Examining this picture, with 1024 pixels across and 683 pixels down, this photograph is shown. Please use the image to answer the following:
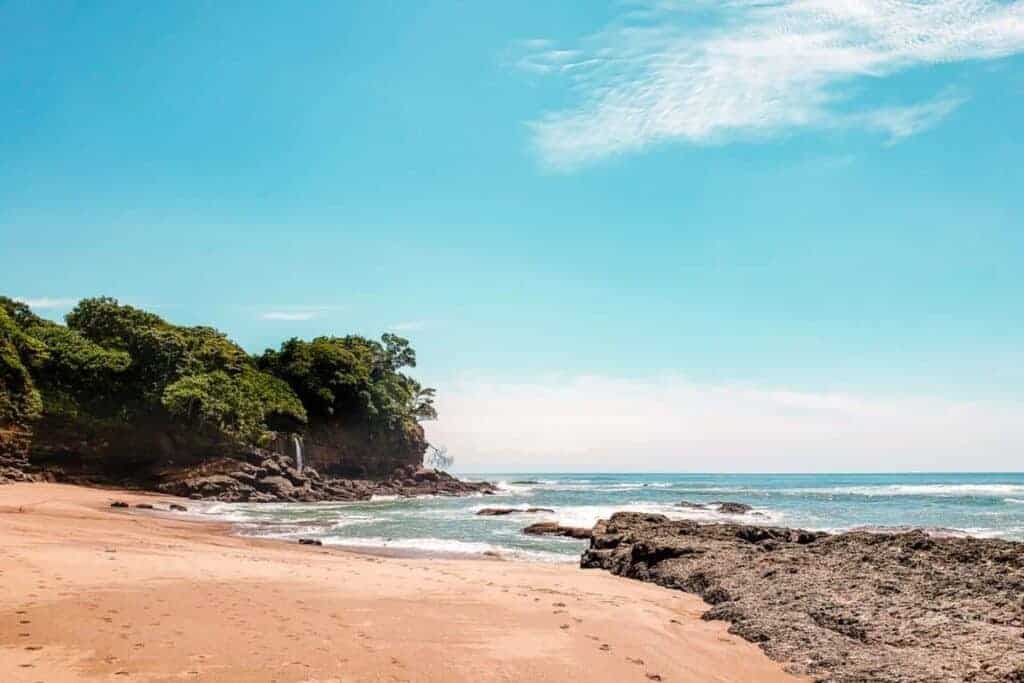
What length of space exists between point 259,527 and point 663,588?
1816 cm

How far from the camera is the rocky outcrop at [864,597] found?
25.5 feet

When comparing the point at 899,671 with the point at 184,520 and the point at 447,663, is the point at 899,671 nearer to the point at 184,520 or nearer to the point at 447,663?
the point at 447,663

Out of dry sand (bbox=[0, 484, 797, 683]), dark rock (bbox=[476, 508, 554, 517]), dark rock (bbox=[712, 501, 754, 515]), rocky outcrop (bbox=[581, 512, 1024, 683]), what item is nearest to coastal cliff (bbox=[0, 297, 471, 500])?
dark rock (bbox=[476, 508, 554, 517])

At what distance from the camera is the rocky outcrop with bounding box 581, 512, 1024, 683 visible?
7.77m

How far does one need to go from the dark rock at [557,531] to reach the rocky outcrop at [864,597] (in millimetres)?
9200

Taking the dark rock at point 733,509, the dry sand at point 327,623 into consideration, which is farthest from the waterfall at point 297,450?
the dry sand at point 327,623

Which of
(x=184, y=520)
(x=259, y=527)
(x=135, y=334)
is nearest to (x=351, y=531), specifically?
(x=259, y=527)

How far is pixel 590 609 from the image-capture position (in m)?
11.1

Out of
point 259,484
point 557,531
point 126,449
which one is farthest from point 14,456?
point 557,531

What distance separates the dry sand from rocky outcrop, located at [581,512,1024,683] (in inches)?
24.7

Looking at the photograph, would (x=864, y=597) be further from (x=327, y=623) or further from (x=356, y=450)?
(x=356, y=450)

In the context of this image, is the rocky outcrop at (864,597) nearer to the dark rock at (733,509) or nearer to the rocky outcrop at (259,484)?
the dark rock at (733,509)

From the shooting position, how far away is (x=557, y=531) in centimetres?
2870

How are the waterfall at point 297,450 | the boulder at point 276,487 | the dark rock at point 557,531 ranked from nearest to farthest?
1. the dark rock at point 557,531
2. the boulder at point 276,487
3. the waterfall at point 297,450
